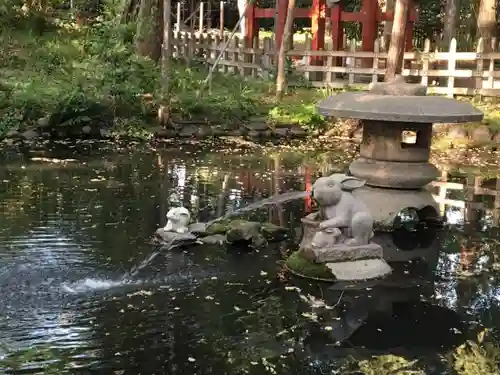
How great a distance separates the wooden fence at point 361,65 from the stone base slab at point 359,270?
40.6 feet

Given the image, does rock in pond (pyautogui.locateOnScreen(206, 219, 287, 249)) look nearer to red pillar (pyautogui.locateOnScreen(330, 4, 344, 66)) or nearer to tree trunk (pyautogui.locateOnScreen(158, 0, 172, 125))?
tree trunk (pyautogui.locateOnScreen(158, 0, 172, 125))

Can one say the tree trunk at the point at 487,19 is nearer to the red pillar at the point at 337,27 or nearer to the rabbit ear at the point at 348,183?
the red pillar at the point at 337,27

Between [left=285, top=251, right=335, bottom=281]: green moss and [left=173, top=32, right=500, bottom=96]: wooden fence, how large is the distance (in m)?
12.7

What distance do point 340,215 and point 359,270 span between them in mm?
564

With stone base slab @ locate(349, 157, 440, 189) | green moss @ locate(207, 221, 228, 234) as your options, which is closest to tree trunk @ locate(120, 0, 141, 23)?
stone base slab @ locate(349, 157, 440, 189)

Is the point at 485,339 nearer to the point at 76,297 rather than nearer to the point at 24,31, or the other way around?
the point at 76,297

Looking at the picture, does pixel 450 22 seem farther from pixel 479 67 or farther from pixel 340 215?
pixel 340 215

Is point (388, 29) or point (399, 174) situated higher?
point (388, 29)

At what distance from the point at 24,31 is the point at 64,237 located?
21034mm

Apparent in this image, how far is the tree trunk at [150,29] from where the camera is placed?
69.7ft

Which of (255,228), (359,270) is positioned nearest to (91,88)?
(255,228)

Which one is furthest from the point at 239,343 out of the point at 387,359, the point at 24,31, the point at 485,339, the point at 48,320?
the point at 24,31

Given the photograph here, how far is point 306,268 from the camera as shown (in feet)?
A: 21.2

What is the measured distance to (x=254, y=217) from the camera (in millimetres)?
8789
